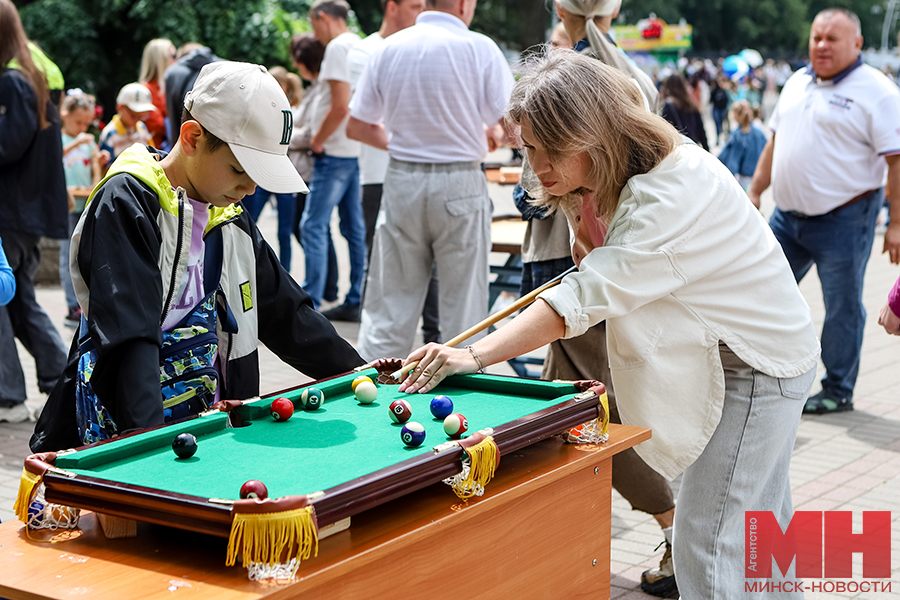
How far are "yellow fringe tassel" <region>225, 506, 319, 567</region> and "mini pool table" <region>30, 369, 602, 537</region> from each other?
33 millimetres

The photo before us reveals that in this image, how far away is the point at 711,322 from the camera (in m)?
2.47

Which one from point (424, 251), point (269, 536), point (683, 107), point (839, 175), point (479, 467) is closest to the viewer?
point (269, 536)

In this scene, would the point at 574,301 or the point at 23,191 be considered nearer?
the point at 574,301

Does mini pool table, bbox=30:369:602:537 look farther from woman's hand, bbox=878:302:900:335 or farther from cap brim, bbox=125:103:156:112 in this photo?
cap brim, bbox=125:103:156:112

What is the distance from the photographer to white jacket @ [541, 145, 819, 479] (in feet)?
7.82

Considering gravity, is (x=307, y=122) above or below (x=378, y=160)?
above

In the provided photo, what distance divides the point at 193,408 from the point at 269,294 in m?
0.39

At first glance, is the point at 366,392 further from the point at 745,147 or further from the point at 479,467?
the point at 745,147

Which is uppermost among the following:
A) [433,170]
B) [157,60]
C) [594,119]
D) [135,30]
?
[135,30]

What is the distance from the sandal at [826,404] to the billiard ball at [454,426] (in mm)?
4108

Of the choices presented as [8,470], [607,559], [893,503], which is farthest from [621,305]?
[8,470]

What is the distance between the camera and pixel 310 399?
245cm

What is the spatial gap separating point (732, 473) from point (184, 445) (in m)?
1.37

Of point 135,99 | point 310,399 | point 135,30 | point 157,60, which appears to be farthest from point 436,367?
point 135,30
